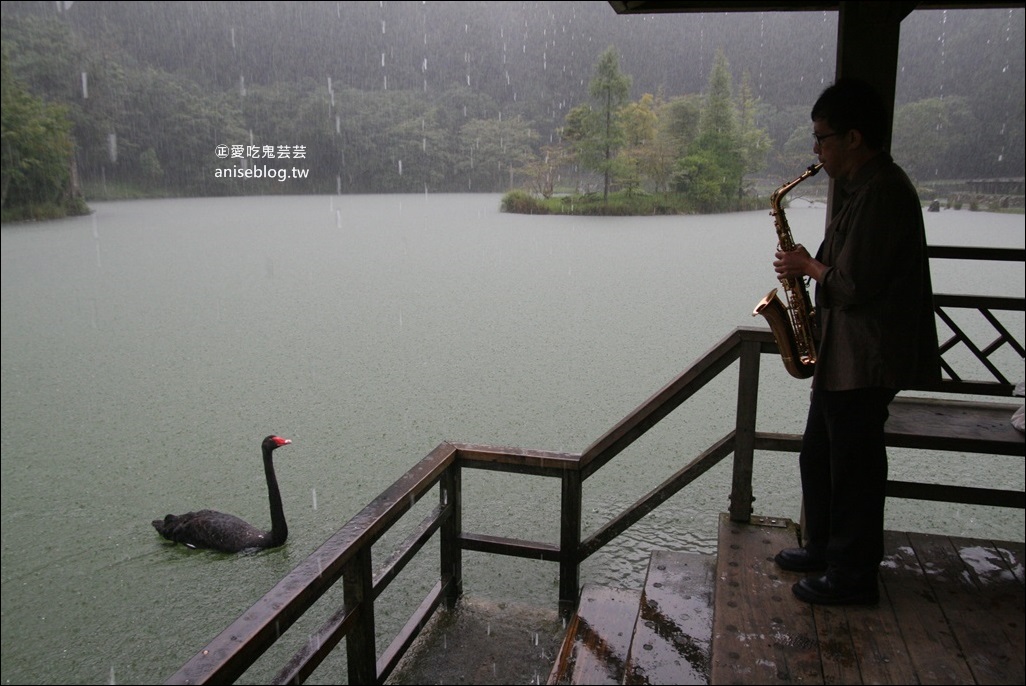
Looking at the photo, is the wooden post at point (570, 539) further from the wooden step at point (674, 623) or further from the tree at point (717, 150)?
the tree at point (717, 150)

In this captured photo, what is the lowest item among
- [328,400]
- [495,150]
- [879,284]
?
[328,400]

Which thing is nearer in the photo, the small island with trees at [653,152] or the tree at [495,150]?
the small island with trees at [653,152]

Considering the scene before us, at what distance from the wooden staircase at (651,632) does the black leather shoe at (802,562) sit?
21cm

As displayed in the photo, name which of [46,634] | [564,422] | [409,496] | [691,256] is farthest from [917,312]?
[691,256]

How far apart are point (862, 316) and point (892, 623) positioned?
2.06 ft

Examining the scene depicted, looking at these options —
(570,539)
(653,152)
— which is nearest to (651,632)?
(570,539)

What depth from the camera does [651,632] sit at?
1.60 meters

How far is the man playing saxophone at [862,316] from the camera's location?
129 centimetres

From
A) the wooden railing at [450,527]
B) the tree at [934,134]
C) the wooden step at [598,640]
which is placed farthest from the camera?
the tree at [934,134]

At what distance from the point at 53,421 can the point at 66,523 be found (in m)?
1.77

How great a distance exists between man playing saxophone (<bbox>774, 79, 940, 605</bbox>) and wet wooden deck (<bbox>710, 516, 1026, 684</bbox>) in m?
0.08

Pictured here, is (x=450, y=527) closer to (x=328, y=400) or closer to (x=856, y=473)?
(x=856, y=473)

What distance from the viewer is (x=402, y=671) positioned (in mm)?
2078

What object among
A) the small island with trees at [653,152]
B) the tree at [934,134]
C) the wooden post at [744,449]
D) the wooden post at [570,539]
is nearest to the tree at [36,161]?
the small island with trees at [653,152]
